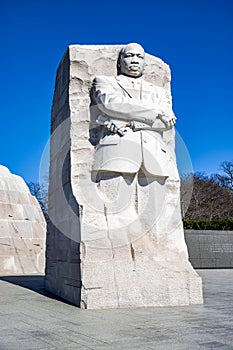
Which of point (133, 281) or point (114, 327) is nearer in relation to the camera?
point (114, 327)

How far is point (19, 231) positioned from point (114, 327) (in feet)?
24.9

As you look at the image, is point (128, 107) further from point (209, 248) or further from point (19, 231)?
point (209, 248)

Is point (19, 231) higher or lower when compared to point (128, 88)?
lower

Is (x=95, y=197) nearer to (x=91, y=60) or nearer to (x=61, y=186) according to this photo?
(x=61, y=186)

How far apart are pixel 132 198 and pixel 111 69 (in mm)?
1828

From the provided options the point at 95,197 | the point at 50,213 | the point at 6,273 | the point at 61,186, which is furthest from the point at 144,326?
the point at 6,273

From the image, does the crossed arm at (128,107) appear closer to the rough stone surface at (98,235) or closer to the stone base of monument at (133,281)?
the rough stone surface at (98,235)

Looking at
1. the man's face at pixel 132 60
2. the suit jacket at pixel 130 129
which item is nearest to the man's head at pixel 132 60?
the man's face at pixel 132 60

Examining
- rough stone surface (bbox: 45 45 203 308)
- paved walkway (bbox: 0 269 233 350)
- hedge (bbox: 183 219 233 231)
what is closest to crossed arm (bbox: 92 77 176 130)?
rough stone surface (bbox: 45 45 203 308)

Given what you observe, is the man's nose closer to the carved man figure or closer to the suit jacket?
the carved man figure

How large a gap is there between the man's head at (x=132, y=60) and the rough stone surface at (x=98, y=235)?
0.56ft

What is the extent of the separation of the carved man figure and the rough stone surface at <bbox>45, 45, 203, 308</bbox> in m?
0.25

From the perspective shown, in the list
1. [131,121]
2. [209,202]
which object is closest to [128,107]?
[131,121]

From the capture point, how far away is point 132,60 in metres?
5.69
